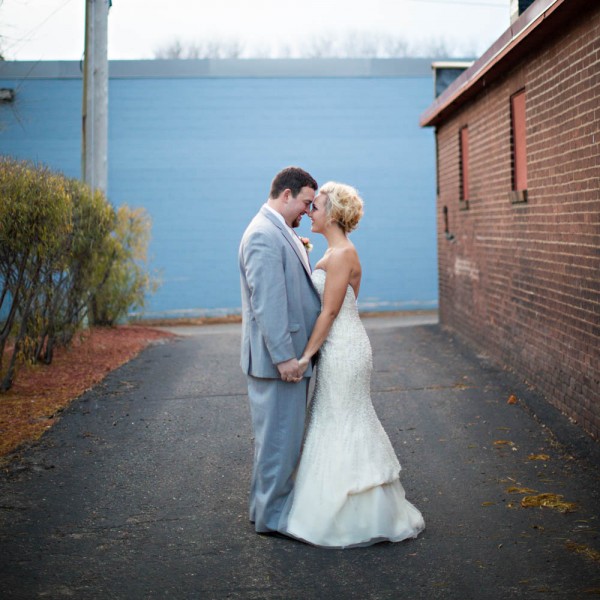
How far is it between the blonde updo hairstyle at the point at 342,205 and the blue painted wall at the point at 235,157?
17.9m

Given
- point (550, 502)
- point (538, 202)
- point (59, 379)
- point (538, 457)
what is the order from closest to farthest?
point (550, 502) < point (538, 457) < point (538, 202) < point (59, 379)

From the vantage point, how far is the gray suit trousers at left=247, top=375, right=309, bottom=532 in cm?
530

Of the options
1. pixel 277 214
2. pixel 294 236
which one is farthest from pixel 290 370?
pixel 277 214

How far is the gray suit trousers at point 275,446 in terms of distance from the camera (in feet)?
17.4

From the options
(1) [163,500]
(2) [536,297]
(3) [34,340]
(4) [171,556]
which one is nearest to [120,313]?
(3) [34,340]

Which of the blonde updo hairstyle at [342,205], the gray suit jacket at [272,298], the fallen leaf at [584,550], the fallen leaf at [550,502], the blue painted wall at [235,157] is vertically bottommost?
the fallen leaf at [584,550]

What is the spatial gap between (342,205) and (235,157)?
62.4 feet

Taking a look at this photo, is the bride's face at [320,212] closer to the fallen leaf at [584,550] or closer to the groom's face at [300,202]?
the groom's face at [300,202]

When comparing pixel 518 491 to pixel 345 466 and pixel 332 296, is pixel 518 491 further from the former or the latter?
pixel 332 296

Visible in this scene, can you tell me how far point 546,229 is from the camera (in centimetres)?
891

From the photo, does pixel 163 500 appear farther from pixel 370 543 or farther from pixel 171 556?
pixel 370 543

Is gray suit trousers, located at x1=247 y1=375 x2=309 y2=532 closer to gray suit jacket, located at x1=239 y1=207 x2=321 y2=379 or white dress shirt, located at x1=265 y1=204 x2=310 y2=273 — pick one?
gray suit jacket, located at x1=239 y1=207 x2=321 y2=379

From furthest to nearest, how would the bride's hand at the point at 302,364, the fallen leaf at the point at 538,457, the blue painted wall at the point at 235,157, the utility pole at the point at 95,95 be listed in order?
1. the blue painted wall at the point at 235,157
2. the utility pole at the point at 95,95
3. the fallen leaf at the point at 538,457
4. the bride's hand at the point at 302,364

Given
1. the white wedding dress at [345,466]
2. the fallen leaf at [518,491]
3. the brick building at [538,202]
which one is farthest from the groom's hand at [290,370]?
the brick building at [538,202]
